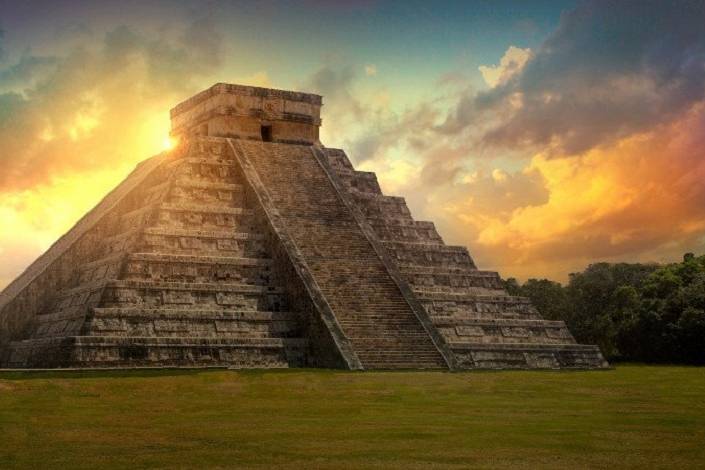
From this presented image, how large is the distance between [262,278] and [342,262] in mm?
2372

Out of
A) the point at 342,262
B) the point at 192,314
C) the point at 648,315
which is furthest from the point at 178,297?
the point at 648,315

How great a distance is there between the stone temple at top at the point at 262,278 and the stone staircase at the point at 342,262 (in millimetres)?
54

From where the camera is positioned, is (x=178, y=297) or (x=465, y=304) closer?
(x=178, y=297)

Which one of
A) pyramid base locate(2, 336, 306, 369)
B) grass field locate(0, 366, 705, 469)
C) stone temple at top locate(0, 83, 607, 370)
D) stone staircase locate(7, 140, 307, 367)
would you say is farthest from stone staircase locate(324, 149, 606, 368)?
grass field locate(0, 366, 705, 469)

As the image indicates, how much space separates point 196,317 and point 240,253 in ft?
12.2

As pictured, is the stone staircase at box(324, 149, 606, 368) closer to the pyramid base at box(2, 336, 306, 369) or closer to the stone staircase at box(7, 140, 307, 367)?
the stone staircase at box(7, 140, 307, 367)

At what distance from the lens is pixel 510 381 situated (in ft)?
73.7

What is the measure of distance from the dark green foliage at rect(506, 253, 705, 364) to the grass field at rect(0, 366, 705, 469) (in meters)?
14.7

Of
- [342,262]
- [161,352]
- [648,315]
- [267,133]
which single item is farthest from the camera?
[648,315]

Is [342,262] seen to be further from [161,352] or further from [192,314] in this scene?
[161,352]

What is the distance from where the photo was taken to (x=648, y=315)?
38812 mm

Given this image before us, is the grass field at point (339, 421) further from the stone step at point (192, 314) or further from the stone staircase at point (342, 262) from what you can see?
the stone staircase at point (342, 262)

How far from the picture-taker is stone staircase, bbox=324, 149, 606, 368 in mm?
28750

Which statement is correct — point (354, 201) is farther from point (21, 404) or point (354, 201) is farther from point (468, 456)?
point (468, 456)
